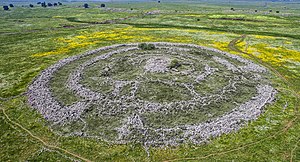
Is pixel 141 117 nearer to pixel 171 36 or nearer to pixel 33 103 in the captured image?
pixel 33 103

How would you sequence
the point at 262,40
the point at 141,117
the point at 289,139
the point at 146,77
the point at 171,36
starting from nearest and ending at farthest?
1. the point at 289,139
2. the point at 141,117
3. the point at 146,77
4. the point at 262,40
5. the point at 171,36

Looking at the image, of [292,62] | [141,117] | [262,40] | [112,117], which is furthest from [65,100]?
[262,40]

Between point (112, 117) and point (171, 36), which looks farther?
point (171, 36)

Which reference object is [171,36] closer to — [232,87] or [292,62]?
[292,62]

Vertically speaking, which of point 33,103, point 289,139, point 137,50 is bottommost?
point 289,139

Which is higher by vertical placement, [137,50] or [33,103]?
[137,50]

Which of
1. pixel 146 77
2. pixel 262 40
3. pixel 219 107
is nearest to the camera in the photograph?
pixel 219 107
